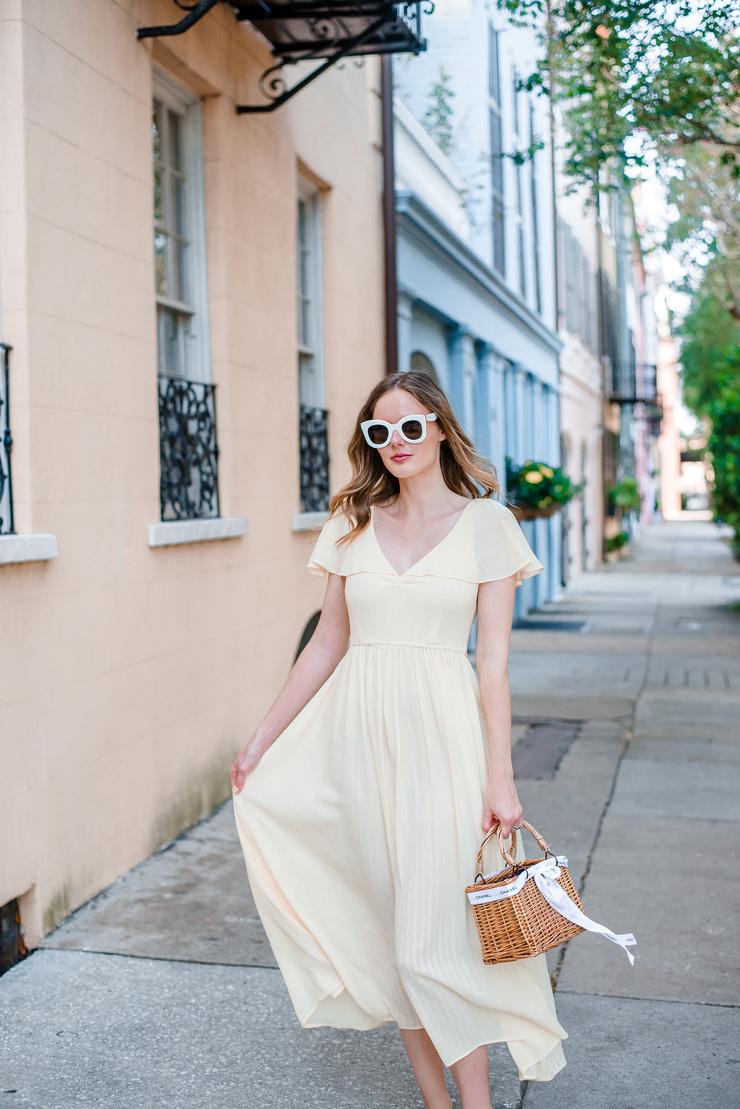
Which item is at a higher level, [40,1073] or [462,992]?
[462,992]

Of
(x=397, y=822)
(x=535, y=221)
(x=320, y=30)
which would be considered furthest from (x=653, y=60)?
(x=535, y=221)

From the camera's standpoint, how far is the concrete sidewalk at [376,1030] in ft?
10.6

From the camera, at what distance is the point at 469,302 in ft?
44.0

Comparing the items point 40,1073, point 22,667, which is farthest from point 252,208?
point 40,1073

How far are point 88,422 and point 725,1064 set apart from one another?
330 centimetres

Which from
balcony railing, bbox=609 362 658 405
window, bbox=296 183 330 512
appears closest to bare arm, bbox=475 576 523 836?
window, bbox=296 183 330 512

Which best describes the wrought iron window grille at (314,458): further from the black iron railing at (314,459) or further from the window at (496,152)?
the window at (496,152)

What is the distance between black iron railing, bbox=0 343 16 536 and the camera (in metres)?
4.10

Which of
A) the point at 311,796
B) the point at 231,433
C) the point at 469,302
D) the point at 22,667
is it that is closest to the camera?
the point at 311,796

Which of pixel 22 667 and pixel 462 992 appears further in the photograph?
pixel 22 667

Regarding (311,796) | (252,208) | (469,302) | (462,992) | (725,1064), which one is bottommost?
(725,1064)

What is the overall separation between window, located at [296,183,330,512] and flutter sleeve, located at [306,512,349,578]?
4779 millimetres

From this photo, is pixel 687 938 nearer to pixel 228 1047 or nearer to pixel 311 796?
pixel 228 1047

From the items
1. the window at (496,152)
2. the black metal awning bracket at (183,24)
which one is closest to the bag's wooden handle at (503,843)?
the black metal awning bracket at (183,24)
